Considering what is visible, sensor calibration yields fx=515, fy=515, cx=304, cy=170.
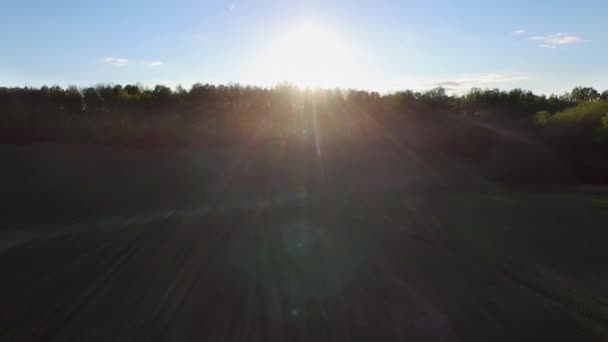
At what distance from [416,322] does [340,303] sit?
41.5 inches

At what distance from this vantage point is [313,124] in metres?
25.5

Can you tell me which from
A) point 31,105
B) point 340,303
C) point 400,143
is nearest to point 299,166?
point 400,143

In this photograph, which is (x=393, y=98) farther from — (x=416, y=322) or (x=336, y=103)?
(x=416, y=322)

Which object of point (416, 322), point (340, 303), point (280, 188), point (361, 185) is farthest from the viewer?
point (361, 185)

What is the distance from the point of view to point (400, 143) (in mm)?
25406

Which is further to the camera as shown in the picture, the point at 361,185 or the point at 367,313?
the point at 361,185

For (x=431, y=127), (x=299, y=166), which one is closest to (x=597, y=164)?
(x=431, y=127)

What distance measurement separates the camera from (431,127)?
2759cm

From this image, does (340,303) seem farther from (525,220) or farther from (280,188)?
(280,188)

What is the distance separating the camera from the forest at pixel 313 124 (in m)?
21.2

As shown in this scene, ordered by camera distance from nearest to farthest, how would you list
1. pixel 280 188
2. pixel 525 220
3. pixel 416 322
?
pixel 416 322, pixel 525 220, pixel 280 188

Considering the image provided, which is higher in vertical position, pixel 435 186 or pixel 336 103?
pixel 336 103

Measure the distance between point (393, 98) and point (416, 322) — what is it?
83.2 ft

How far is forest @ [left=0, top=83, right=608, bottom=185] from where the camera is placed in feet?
69.6
